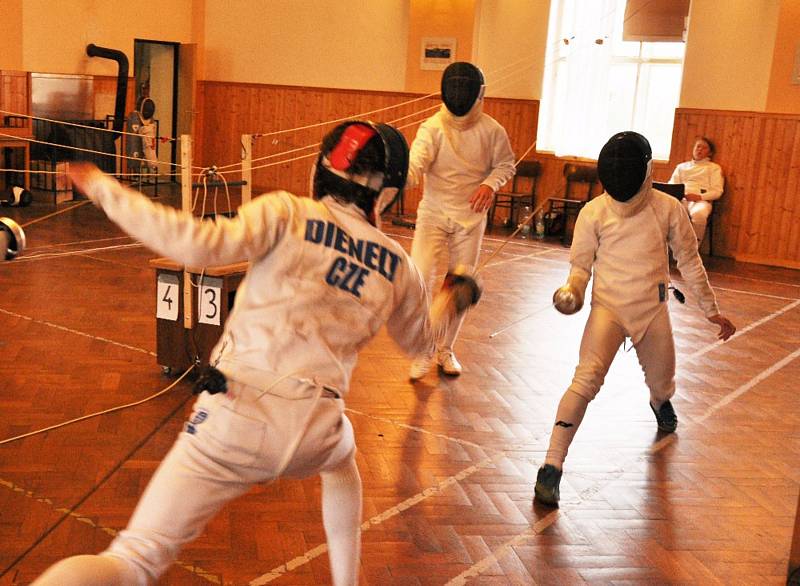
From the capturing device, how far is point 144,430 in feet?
13.4

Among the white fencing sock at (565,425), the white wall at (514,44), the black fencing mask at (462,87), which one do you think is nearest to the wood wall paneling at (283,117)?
the white wall at (514,44)

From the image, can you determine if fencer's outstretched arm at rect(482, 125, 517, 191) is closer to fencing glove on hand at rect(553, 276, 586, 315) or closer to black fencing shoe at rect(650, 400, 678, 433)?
black fencing shoe at rect(650, 400, 678, 433)

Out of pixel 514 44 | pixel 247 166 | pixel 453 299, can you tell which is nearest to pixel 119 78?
pixel 514 44

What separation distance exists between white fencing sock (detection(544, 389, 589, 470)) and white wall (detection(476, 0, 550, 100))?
30.1ft

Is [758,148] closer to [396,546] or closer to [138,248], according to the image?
[138,248]

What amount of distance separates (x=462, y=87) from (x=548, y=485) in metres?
2.36

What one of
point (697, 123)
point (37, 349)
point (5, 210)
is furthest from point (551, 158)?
point (37, 349)

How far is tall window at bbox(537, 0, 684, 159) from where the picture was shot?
37.3 ft

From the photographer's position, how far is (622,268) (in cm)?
383

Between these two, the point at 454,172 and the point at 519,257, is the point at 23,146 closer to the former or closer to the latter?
the point at 519,257

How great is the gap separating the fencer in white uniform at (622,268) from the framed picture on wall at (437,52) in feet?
30.0

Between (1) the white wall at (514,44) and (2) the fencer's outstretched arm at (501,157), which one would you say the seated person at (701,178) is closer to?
(1) the white wall at (514,44)

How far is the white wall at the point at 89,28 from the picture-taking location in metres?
12.0

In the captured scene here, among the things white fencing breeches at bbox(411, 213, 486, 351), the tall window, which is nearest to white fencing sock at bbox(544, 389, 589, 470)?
white fencing breeches at bbox(411, 213, 486, 351)
